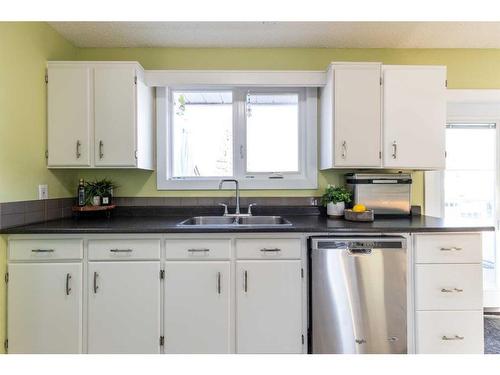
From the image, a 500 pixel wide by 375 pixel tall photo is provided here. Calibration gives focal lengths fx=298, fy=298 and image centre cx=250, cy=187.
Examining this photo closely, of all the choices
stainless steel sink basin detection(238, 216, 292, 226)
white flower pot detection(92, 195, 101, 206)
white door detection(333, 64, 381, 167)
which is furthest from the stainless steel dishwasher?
white flower pot detection(92, 195, 101, 206)

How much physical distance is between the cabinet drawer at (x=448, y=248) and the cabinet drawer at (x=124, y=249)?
1693 millimetres

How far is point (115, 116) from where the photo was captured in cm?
226

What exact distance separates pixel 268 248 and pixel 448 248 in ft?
3.79

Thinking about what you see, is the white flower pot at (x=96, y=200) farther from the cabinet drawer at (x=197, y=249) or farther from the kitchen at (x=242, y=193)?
the cabinet drawer at (x=197, y=249)

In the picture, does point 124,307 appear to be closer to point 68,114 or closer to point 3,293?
point 3,293

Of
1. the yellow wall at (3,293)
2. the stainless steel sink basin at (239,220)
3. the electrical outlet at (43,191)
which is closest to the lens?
the yellow wall at (3,293)

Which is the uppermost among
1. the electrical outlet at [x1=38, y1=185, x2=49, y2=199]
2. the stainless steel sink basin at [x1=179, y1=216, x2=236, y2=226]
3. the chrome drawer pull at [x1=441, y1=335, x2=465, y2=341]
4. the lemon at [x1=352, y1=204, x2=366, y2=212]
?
the electrical outlet at [x1=38, y1=185, x2=49, y2=199]

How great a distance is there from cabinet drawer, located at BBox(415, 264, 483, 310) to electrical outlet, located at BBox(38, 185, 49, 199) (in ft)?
8.79

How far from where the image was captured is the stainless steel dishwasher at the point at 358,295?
1850mm

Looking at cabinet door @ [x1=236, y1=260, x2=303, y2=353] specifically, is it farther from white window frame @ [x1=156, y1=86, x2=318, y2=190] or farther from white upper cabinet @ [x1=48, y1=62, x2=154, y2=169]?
white upper cabinet @ [x1=48, y1=62, x2=154, y2=169]

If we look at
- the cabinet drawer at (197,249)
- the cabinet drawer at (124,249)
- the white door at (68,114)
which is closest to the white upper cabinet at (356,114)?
the cabinet drawer at (197,249)

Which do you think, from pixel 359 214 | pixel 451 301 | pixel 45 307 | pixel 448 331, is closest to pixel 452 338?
pixel 448 331

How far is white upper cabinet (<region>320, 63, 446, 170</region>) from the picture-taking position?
2.29m

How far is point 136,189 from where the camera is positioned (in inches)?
104
